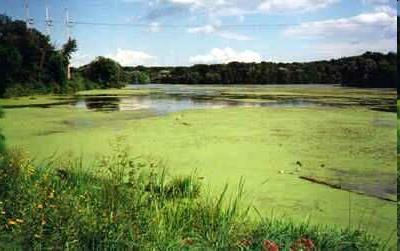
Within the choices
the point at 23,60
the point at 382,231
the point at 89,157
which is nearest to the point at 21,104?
the point at 23,60

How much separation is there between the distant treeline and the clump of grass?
103 centimetres

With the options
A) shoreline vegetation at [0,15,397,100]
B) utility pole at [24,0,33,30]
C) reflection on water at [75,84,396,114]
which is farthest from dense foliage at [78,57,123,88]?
utility pole at [24,0,33,30]

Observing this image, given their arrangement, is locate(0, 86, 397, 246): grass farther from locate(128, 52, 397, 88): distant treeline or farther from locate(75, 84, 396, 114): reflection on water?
locate(128, 52, 397, 88): distant treeline

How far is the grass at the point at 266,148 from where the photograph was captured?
403 centimetres

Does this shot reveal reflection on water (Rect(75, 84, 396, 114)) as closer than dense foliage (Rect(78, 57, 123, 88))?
No

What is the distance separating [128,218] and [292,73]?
7.04ft

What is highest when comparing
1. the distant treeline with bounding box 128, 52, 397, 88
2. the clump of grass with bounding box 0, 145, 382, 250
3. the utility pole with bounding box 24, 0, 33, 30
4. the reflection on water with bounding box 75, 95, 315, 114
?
the utility pole with bounding box 24, 0, 33, 30

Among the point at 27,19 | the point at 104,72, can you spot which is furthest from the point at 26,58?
the point at 104,72

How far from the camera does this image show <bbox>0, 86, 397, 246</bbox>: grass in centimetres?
403

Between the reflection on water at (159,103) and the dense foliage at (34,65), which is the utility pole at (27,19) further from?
the reflection on water at (159,103)

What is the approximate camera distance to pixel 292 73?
4.92 metres

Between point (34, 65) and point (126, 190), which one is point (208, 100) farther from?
point (126, 190)

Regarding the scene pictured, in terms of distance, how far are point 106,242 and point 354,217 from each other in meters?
1.66

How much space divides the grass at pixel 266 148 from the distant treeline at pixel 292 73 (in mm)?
234
